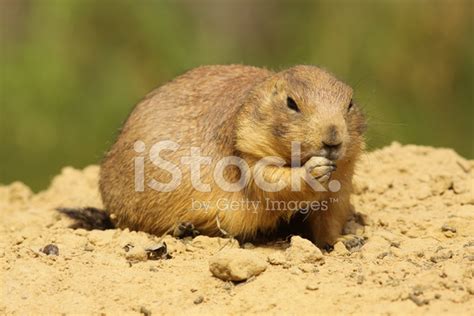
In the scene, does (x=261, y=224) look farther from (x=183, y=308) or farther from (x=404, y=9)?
(x=404, y=9)

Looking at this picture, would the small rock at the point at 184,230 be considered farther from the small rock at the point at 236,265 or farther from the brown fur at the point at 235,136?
the small rock at the point at 236,265

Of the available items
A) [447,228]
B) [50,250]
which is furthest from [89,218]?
[447,228]

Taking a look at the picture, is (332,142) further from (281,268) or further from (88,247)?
(88,247)

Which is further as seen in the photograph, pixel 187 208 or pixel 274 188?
pixel 187 208

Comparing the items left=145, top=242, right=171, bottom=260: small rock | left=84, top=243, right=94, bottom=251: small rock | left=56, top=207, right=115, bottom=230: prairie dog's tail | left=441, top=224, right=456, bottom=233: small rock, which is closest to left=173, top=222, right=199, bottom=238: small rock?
left=145, top=242, right=171, bottom=260: small rock

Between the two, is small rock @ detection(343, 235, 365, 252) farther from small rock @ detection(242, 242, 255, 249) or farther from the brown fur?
small rock @ detection(242, 242, 255, 249)

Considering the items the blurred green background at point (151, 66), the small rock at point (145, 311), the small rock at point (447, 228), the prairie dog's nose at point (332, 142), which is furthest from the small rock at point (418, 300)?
the blurred green background at point (151, 66)

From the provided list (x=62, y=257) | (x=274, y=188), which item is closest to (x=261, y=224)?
(x=274, y=188)
